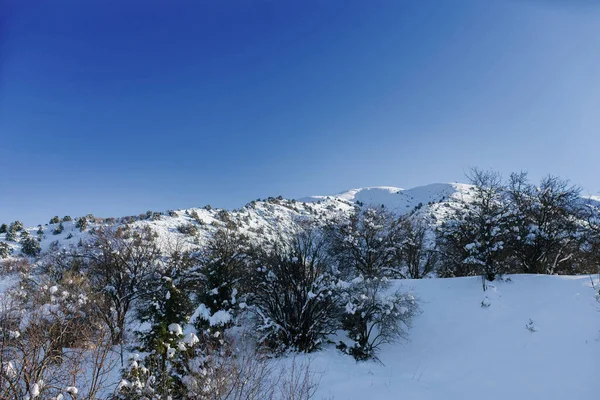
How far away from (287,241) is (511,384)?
14793 mm

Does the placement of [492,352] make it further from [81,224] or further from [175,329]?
[81,224]

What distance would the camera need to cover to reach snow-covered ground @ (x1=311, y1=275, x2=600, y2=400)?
11.0m

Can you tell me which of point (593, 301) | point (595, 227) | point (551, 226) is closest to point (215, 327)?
point (593, 301)

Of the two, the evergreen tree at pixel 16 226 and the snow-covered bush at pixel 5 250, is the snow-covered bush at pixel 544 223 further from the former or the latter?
the evergreen tree at pixel 16 226

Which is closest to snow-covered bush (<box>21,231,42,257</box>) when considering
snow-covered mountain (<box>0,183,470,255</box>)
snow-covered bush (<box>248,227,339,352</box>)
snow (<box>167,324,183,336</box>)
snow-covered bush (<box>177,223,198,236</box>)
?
snow-covered mountain (<box>0,183,470,255</box>)

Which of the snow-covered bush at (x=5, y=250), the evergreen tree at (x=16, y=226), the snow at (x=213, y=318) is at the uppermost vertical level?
the evergreen tree at (x=16, y=226)

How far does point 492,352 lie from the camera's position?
1316cm

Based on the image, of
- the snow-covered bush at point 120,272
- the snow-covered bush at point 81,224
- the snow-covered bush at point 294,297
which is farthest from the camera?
the snow-covered bush at point 81,224

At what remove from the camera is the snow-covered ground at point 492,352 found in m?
11.0

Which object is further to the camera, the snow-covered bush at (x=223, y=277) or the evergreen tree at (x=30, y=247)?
the evergreen tree at (x=30, y=247)

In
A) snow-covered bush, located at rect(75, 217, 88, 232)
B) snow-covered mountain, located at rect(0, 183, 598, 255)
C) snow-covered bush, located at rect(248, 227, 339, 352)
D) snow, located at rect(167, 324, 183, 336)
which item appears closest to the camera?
snow, located at rect(167, 324, 183, 336)

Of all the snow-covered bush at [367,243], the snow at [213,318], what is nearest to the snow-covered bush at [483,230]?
the snow-covered bush at [367,243]

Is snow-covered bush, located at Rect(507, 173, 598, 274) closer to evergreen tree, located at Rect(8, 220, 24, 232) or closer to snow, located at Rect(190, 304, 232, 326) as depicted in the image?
snow, located at Rect(190, 304, 232, 326)

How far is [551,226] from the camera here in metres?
20.9
